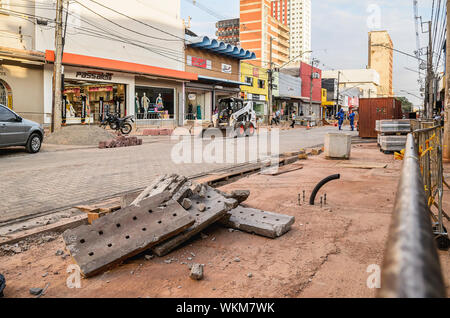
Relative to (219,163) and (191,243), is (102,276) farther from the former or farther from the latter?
(219,163)

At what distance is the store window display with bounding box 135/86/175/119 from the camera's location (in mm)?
30359

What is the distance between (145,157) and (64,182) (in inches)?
183

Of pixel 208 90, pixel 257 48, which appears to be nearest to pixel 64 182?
pixel 208 90

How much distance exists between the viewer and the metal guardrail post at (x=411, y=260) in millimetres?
709

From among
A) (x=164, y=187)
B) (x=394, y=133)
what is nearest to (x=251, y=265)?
(x=164, y=187)

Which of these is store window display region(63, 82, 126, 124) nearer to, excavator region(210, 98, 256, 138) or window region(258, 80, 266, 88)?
excavator region(210, 98, 256, 138)

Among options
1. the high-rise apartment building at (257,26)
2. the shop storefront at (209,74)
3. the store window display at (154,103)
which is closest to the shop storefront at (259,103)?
the shop storefront at (209,74)

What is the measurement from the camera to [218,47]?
122 feet

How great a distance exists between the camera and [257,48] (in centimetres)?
10450

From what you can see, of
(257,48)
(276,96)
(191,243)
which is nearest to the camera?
(191,243)

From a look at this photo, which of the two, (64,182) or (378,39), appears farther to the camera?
(378,39)

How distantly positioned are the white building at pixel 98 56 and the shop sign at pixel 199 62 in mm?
1417
